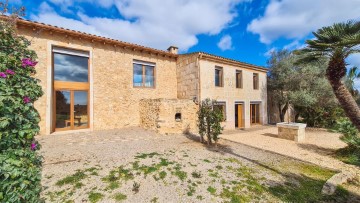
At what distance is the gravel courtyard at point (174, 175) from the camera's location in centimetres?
362

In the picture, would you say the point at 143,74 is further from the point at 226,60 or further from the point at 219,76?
the point at 226,60

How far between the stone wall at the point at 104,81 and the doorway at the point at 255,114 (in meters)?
9.42

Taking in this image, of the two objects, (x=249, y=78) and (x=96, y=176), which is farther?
(x=249, y=78)

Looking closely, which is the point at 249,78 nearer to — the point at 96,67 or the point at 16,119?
the point at 96,67

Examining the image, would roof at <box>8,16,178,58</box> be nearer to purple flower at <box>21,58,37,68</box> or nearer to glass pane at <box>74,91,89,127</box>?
glass pane at <box>74,91,89,127</box>

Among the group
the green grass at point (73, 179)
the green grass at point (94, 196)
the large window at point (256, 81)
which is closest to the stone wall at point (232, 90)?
the large window at point (256, 81)

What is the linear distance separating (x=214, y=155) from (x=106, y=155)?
4103 millimetres

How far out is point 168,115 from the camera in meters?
9.83

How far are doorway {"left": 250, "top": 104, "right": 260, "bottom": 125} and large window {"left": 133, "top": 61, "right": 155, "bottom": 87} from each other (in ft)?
31.8

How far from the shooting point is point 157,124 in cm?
964

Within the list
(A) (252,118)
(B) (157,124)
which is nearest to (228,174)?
(B) (157,124)

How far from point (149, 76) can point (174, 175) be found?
907cm

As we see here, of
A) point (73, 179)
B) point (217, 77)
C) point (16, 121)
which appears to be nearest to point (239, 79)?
point (217, 77)

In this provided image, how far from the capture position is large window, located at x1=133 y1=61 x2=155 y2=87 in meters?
11.7
